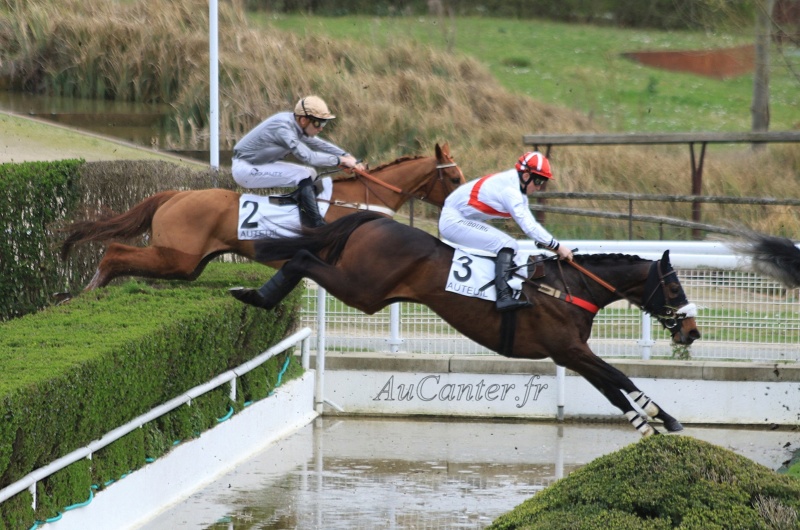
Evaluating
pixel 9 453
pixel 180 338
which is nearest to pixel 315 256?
pixel 180 338

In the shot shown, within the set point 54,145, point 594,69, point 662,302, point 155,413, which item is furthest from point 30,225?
point 594,69

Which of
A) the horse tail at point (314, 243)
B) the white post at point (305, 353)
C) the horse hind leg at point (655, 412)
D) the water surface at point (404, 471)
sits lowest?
the water surface at point (404, 471)

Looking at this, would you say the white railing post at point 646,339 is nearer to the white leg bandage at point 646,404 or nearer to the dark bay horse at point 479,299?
the dark bay horse at point 479,299

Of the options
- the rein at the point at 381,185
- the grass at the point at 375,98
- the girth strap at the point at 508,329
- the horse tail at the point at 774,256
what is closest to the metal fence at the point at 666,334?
the rein at the point at 381,185

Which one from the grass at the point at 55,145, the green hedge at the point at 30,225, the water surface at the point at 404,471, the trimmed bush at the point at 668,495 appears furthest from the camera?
the grass at the point at 55,145

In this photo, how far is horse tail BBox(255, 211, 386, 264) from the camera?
24.6 feet

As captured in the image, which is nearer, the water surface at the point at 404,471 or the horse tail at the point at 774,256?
the water surface at the point at 404,471

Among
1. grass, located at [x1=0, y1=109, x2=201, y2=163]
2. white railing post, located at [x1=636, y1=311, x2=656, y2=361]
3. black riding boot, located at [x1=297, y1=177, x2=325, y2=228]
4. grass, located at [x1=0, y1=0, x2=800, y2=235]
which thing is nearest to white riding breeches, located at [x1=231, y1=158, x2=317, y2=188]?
black riding boot, located at [x1=297, y1=177, x2=325, y2=228]

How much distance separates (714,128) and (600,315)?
18.7 m

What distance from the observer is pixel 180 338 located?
22.7 feet

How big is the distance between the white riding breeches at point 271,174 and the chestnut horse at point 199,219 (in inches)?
11.2

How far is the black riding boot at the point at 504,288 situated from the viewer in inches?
291

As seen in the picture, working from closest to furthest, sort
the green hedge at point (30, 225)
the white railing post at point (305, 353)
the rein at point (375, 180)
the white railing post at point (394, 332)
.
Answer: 1. the green hedge at point (30, 225)
2. the rein at point (375, 180)
3. the white railing post at point (305, 353)
4. the white railing post at point (394, 332)

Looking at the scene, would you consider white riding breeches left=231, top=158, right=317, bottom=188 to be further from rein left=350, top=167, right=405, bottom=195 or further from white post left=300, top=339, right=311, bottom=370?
white post left=300, top=339, right=311, bottom=370
